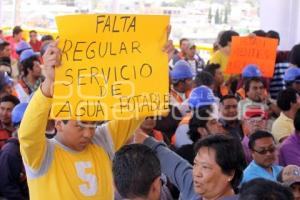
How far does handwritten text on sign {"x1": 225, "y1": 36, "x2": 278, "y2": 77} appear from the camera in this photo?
286 inches

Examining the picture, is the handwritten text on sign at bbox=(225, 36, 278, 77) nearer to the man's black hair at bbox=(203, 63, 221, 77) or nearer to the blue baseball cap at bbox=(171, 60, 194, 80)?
the man's black hair at bbox=(203, 63, 221, 77)

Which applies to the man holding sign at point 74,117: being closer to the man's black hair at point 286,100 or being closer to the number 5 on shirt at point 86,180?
the number 5 on shirt at point 86,180

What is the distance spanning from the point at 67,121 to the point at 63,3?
1389 cm

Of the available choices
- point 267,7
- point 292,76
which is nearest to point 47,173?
point 292,76

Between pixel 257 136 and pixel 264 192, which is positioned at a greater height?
pixel 264 192

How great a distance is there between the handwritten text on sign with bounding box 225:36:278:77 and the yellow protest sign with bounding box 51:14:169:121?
4191mm

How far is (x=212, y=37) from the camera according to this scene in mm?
15078

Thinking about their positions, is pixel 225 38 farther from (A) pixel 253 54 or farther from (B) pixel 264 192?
(B) pixel 264 192

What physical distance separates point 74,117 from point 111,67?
1.05ft

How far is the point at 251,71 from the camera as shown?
23.2ft

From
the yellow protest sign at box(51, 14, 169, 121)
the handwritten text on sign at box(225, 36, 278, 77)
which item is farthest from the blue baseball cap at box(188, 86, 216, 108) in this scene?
the yellow protest sign at box(51, 14, 169, 121)

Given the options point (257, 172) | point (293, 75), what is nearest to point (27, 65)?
point (293, 75)

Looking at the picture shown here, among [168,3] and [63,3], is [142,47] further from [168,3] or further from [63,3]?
[63,3]

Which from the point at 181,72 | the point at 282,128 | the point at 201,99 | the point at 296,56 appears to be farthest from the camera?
the point at 296,56
